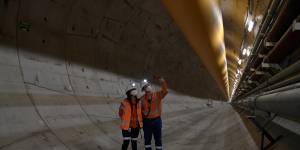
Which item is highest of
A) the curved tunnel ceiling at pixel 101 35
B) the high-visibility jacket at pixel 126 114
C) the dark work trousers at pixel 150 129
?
the curved tunnel ceiling at pixel 101 35

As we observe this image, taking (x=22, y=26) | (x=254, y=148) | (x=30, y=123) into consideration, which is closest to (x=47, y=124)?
(x=30, y=123)

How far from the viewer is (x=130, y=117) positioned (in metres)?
5.37

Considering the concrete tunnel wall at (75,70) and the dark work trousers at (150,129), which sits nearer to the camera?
the concrete tunnel wall at (75,70)

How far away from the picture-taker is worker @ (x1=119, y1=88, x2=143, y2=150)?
534 centimetres

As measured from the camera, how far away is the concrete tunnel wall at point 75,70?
407 cm

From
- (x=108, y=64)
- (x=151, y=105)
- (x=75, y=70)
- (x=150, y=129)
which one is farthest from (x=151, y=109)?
(x=108, y=64)

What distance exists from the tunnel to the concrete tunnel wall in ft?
0.05

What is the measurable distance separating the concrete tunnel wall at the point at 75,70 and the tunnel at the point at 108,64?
0.6 inches

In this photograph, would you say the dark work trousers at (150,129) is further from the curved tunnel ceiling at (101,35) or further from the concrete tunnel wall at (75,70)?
the curved tunnel ceiling at (101,35)

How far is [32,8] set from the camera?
4484 mm

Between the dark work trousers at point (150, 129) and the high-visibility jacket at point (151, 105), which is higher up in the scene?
the high-visibility jacket at point (151, 105)

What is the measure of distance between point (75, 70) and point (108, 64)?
1.35m

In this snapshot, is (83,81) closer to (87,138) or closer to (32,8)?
(87,138)

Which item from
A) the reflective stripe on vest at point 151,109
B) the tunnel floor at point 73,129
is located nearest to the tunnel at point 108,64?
the tunnel floor at point 73,129
